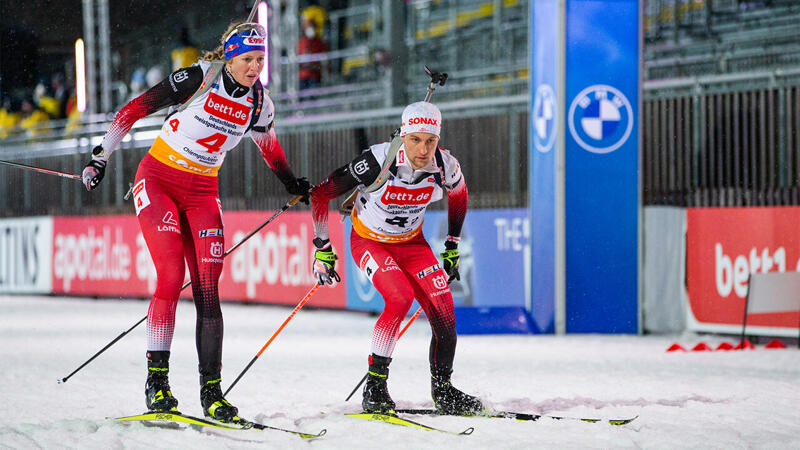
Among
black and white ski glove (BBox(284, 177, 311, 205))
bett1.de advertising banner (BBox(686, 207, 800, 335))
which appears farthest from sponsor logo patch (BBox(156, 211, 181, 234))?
bett1.de advertising banner (BBox(686, 207, 800, 335))

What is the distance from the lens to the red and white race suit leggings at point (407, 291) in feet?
20.9

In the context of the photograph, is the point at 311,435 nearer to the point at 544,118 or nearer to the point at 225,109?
the point at 225,109

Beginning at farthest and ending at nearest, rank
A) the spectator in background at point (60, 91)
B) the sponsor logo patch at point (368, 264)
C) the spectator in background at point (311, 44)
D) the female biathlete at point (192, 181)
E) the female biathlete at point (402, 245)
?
the spectator in background at point (60, 91)
the spectator in background at point (311, 44)
the sponsor logo patch at point (368, 264)
the female biathlete at point (402, 245)
the female biathlete at point (192, 181)

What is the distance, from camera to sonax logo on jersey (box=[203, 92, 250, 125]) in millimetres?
6078

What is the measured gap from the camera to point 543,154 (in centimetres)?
1236

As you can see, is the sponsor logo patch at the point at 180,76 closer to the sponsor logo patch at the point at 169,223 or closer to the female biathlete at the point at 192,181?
the female biathlete at the point at 192,181

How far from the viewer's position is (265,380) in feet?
27.2

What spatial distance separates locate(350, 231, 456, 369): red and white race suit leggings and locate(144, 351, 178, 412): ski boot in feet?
4.00

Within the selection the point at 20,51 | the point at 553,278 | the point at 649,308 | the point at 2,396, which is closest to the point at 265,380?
the point at 2,396

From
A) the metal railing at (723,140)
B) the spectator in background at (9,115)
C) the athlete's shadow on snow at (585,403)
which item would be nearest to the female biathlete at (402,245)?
the athlete's shadow on snow at (585,403)

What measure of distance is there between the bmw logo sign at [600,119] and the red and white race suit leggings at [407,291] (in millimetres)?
5936

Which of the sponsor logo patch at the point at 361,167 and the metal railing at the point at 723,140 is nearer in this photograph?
the sponsor logo patch at the point at 361,167

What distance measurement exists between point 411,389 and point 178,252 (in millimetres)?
2366

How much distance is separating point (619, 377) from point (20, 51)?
14486 millimetres
